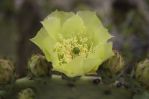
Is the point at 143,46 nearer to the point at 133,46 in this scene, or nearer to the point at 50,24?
the point at 133,46

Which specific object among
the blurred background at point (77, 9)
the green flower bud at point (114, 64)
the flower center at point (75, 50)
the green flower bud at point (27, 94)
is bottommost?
the green flower bud at point (27, 94)

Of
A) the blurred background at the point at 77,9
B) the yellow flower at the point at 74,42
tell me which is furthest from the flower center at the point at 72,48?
the blurred background at the point at 77,9

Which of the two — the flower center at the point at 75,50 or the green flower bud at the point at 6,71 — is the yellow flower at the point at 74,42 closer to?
the flower center at the point at 75,50

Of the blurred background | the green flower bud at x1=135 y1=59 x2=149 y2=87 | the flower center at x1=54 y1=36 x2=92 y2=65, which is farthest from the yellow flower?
the blurred background

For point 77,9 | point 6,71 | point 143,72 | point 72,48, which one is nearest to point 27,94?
point 6,71

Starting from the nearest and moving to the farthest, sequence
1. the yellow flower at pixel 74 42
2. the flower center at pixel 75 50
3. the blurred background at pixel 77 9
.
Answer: the yellow flower at pixel 74 42, the flower center at pixel 75 50, the blurred background at pixel 77 9

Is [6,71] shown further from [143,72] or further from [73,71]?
[143,72]

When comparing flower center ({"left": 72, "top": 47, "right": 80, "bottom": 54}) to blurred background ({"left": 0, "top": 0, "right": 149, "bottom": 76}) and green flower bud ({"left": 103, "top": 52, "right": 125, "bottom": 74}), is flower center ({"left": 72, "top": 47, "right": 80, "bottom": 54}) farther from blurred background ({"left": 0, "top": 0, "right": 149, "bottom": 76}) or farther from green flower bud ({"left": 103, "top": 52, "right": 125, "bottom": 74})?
blurred background ({"left": 0, "top": 0, "right": 149, "bottom": 76})
